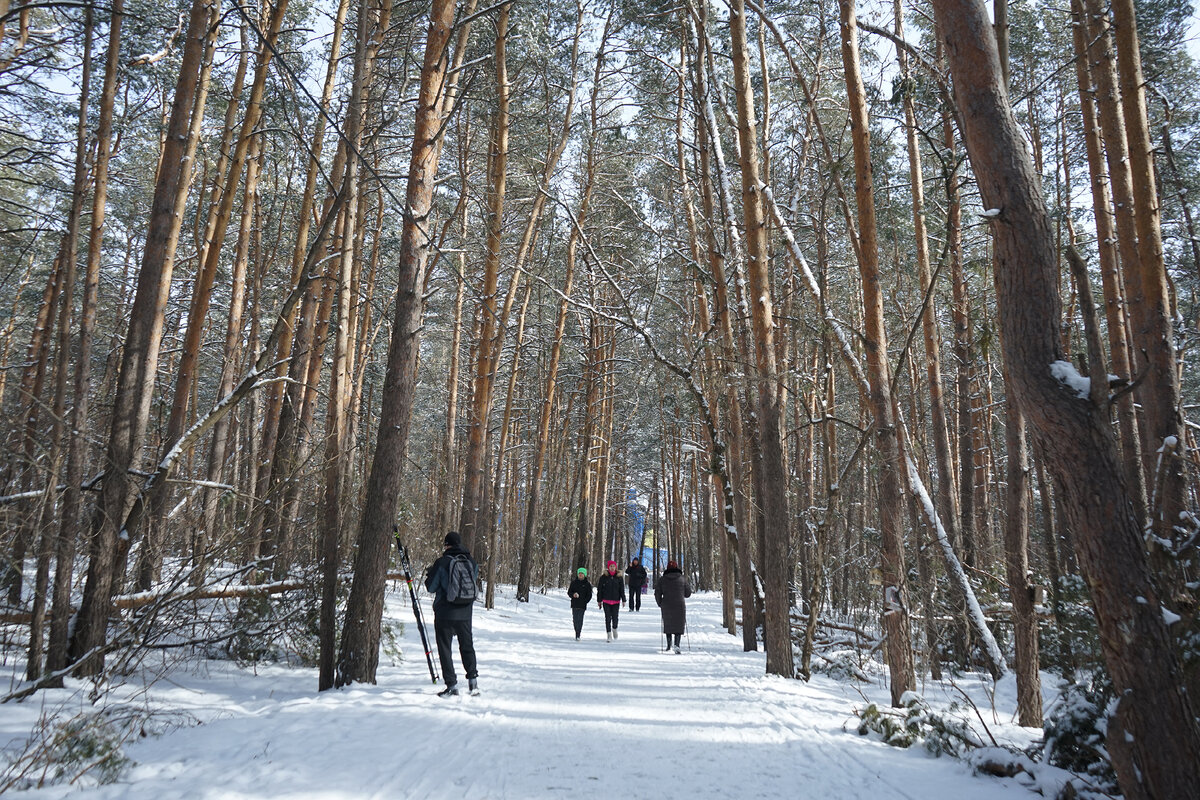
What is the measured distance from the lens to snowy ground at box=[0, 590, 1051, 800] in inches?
173

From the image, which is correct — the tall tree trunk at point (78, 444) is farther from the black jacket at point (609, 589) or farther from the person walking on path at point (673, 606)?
the black jacket at point (609, 589)

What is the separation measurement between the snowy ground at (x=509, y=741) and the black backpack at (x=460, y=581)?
0.99 meters

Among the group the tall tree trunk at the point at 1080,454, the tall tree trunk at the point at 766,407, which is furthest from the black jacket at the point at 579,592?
the tall tree trunk at the point at 1080,454

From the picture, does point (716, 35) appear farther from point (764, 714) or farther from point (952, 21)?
point (764, 714)

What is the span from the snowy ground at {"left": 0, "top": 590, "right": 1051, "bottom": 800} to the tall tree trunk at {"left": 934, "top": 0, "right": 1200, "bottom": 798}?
1106 mm

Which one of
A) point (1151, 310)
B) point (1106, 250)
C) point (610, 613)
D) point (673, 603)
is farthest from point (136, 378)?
point (1106, 250)

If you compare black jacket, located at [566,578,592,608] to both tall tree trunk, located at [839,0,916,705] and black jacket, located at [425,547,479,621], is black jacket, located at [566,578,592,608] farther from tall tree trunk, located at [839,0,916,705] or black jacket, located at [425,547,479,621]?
tall tree trunk, located at [839,0,916,705]

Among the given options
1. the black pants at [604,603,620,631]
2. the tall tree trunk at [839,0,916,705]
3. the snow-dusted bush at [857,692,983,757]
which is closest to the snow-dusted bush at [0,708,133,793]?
the snow-dusted bush at [857,692,983,757]

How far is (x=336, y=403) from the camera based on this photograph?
770 cm

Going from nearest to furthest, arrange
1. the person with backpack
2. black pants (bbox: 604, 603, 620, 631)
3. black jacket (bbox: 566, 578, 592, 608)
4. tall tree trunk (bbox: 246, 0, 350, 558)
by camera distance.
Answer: the person with backpack < tall tree trunk (bbox: 246, 0, 350, 558) < black jacket (bbox: 566, 578, 592, 608) < black pants (bbox: 604, 603, 620, 631)

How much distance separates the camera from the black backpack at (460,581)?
7.57 m

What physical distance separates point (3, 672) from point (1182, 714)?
352 inches

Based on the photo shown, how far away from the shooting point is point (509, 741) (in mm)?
5613

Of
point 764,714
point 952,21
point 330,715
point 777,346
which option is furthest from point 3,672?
point 777,346
